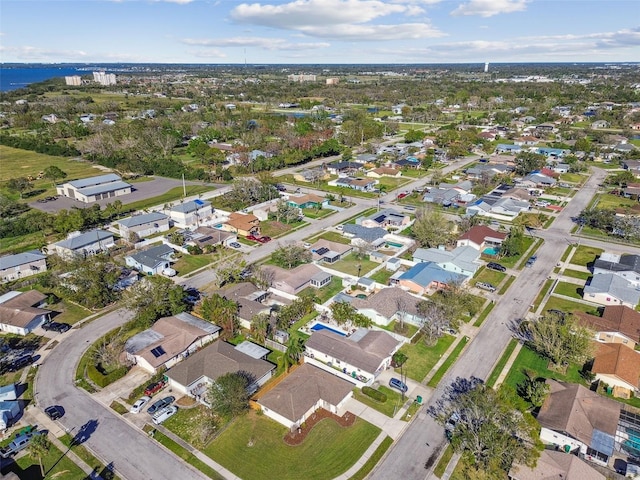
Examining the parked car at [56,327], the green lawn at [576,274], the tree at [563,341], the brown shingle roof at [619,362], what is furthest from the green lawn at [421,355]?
the parked car at [56,327]

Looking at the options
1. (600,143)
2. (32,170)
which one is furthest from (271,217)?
(600,143)

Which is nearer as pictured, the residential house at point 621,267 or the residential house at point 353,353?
the residential house at point 353,353

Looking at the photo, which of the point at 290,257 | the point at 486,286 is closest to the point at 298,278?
the point at 290,257

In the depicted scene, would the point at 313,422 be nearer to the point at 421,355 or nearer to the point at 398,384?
the point at 398,384

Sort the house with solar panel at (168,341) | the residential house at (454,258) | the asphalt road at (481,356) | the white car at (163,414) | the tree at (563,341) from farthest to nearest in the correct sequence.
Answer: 1. the residential house at (454,258)
2. the house with solar panel at (168,341)
3. the tree at (563,341)
4. the white car at (163,414)
5. the asphalt road at (481,356)

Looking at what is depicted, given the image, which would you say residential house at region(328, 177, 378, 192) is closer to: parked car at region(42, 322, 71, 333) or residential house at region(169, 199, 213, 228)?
residential house at region(169, 199, 213, 228)

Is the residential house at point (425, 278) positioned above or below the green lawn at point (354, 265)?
above

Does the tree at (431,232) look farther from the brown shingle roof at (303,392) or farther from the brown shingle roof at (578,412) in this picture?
the brown shingle roof at (303,392)
